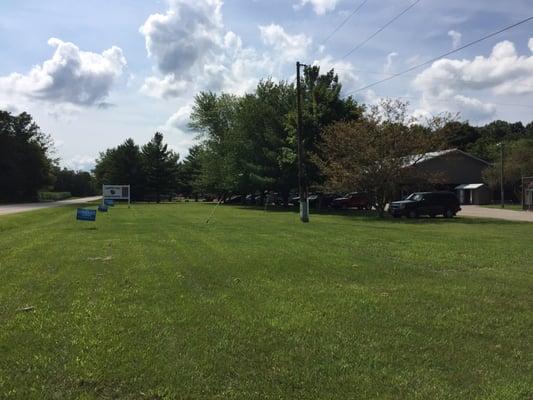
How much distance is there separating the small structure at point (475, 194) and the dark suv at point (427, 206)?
3449 cm

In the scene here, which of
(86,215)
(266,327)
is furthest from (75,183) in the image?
(266,327)

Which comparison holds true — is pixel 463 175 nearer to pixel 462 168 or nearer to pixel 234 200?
pixel 462 168

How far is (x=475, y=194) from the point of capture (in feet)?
232

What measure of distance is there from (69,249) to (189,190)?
329 ft

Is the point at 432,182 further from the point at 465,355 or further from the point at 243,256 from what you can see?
the point at 465,355

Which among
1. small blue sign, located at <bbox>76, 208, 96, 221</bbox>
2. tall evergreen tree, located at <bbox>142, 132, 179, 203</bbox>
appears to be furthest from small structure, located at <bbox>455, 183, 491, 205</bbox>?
small blue sign, located at <bbox>76, 208, 96, 221</bbox>

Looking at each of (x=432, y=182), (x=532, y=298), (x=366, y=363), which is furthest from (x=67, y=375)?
(x=432, y=182)

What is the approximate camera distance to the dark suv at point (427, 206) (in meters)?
37.3

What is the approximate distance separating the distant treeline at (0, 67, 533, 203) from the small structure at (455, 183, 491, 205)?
6.27 ft

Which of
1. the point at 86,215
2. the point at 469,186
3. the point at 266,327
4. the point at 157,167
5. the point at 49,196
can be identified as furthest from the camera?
the point at 49,196

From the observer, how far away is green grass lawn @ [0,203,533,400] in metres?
5.05

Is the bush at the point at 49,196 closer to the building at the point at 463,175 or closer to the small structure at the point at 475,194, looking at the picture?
the building at the point at 463,175

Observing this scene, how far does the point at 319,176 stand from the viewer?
47.1 m

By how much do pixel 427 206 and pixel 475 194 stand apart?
36392 mm
